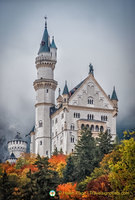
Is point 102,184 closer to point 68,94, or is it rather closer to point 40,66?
point 68,94

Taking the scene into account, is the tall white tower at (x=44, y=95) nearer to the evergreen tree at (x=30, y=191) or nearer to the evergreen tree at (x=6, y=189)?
the evergreen tree at (x=6, y=189)

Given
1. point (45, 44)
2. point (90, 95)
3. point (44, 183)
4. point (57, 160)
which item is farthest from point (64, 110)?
point (44, 183)

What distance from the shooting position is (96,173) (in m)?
73.1

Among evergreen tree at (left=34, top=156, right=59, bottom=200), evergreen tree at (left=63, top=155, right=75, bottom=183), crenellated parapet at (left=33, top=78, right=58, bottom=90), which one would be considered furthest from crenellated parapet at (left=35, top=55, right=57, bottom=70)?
evergreen tree at (left=34, top=156, right=59, bottom=200)

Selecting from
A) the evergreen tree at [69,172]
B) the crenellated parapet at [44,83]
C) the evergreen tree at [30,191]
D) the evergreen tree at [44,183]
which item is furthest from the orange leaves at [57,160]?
the evergreen tree at [30,191]

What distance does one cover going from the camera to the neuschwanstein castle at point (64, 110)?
124 metres

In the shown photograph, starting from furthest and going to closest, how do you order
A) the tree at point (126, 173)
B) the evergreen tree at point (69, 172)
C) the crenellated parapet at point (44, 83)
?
the crenellated parapet at point (44, 83)
the evergreen tree at point (69, 172)
the tree at point (126, 173)

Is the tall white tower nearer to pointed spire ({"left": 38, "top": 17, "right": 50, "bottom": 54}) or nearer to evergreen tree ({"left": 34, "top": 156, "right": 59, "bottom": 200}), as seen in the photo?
pointed spire ({"left": 38, "top": 17, "right": 50, "bottom": 54})

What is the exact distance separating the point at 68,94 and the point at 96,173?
53635 mm

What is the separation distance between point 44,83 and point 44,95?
9.15 ft

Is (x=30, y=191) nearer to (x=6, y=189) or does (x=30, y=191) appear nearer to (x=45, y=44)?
(x=6, y=189)

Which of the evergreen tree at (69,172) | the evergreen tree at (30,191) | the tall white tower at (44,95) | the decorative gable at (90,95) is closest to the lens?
the evergreen tree at (30,191)

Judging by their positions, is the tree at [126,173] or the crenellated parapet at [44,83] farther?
the crenellated parapet at [44,83]

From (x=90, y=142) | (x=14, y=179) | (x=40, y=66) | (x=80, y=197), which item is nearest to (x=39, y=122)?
(x=40, y=66)
